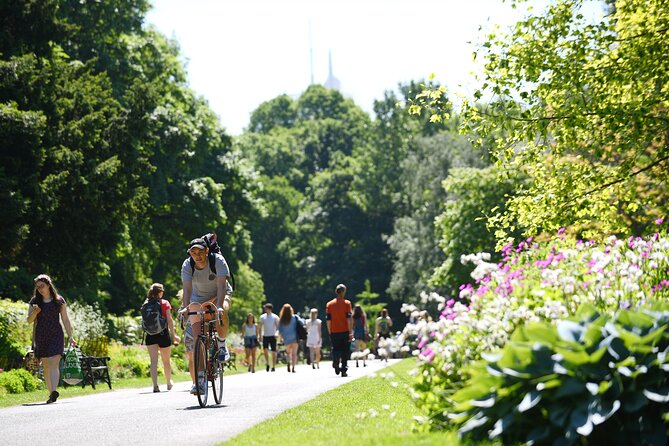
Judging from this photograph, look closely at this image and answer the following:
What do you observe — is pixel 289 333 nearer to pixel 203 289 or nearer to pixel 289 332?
pixel 289 332

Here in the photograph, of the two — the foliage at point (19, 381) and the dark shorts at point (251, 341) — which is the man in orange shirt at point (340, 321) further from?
the dark shorts at point (251, 341)

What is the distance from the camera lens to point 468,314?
9445mm

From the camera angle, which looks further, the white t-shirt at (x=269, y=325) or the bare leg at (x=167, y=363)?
the white t-shirt at (x=269, y=325)

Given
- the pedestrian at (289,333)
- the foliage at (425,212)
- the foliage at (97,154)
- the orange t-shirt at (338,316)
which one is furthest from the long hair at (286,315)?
the foliage at (425,212)

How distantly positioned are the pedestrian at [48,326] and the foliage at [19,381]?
3337 millimetres

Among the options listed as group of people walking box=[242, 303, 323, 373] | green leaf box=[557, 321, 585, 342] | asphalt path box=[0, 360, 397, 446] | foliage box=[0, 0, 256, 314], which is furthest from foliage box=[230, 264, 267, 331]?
green leaf box=[557, 321, 585, 342]

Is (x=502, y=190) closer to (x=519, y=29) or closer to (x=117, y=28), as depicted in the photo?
(x=117, y=28)

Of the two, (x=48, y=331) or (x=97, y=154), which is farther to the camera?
(x=97, y=154)

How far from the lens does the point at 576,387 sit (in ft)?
24.5

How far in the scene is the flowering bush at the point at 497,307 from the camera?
901 cm

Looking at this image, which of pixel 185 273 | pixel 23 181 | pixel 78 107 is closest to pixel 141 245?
pixel 78 107

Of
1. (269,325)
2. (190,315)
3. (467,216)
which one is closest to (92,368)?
(190,315)

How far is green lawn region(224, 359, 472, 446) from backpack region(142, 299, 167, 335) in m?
5.97

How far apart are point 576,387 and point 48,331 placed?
1139 cm
